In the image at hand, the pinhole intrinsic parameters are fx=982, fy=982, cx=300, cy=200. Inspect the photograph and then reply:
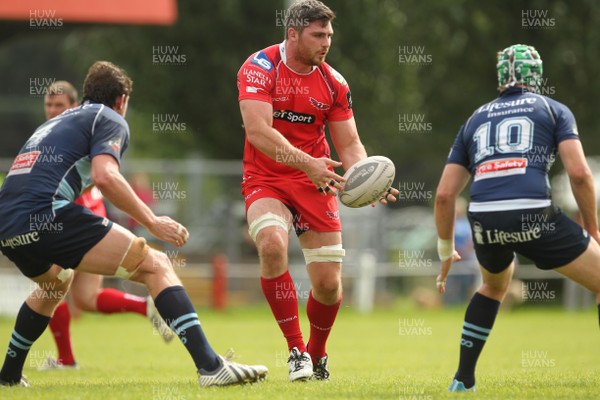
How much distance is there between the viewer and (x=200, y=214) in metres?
20.4

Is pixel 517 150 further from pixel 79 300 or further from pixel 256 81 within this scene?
pixel 79 300

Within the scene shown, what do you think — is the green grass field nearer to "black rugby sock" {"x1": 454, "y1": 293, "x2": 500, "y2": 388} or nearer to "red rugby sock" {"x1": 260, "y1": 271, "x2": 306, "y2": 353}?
"black rugby sock" {"x1": 454, "y1": 293, "x2": 500, "y2": 388}

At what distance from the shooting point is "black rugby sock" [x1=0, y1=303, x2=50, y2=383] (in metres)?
7.01

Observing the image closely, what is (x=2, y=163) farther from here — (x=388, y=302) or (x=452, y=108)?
(x=452, y=108)

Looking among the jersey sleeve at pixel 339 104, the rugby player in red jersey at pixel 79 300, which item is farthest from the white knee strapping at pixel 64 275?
the jersey sleeve at pixel 339 104

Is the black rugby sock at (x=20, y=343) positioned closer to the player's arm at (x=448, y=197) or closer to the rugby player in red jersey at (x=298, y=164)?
the rugby player in red jersey at (x=298, y=164)

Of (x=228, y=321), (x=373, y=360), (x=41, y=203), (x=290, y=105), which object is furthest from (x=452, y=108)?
(x=41, y=203)

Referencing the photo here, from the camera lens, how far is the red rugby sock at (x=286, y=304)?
23.6ft

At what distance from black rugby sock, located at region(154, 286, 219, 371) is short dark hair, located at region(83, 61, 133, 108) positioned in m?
1.44

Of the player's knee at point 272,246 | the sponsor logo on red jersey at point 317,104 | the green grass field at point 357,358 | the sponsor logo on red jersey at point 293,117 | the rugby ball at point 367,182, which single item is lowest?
the green grass field at point 357,358

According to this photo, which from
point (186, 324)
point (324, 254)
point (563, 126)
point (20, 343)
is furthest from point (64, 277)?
point (563, 126)

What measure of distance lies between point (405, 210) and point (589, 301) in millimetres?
10814

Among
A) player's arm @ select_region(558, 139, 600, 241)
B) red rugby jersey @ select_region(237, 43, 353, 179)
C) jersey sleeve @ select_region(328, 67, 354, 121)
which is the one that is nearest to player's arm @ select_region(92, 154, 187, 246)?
red rugby jersey @ select_region(237, 43, 353, 179)

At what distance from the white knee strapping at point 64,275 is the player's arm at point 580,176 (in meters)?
3.52
